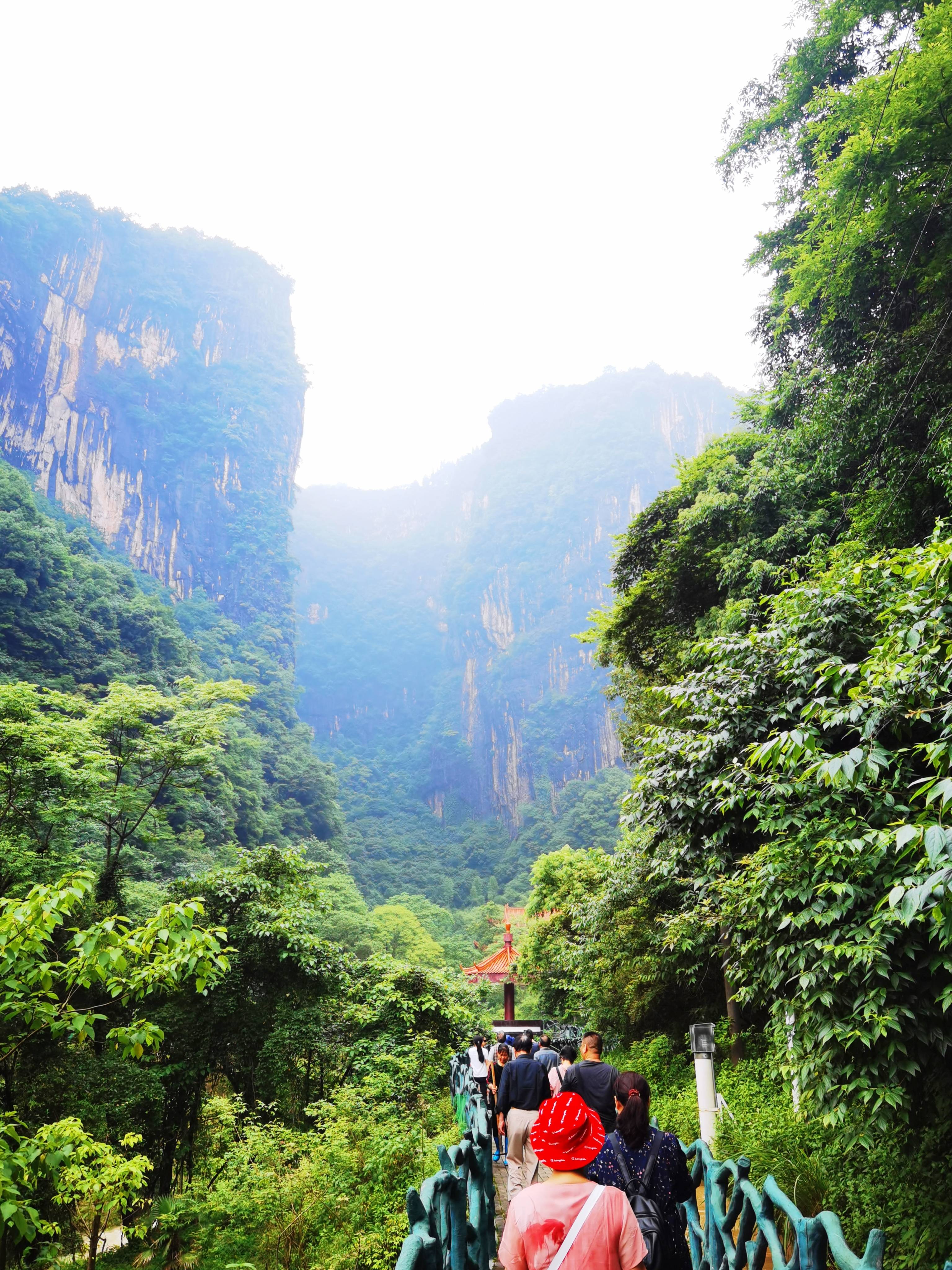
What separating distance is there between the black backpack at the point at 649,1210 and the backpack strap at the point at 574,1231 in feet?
3.68

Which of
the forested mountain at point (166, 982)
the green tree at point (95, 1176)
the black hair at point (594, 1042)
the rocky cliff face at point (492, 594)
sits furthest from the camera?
the rocky cliff face at point (492, 594)

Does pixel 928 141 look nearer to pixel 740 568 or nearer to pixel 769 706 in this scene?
pixel 740 568

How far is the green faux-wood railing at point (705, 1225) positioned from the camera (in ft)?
5.66

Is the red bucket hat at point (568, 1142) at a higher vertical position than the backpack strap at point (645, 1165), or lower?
higher

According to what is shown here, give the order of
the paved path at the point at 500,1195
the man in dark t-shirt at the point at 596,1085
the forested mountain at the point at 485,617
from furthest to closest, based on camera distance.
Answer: the forested mountain at the point at 485,617 < the paved path at the point at 500,1195 < the man in dark t-shirt at the point at 596,1085

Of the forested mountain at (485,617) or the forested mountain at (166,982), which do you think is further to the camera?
the forested mountain at (485,617)

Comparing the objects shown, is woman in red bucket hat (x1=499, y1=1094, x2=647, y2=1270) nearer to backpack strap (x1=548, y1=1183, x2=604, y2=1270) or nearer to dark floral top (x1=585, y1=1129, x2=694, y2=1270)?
backpack strap (x1=548, y1=1183, x2=604, y2=1270)

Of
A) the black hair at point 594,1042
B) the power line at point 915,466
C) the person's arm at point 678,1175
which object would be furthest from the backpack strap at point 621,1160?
the power line at point 915,466

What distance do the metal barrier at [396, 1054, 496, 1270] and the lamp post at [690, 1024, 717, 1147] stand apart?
5.60ft

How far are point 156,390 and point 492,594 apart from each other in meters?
50.6

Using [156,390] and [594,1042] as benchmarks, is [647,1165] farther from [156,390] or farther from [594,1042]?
[156,390]

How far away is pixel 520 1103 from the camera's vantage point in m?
4.55

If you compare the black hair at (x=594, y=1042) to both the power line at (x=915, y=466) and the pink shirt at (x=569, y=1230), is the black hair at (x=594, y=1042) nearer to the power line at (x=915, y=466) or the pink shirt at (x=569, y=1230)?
the pink shirt at (x=569, y=1230)


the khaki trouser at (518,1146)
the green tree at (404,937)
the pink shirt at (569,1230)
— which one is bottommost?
the khaki trouser at (518,1146)
